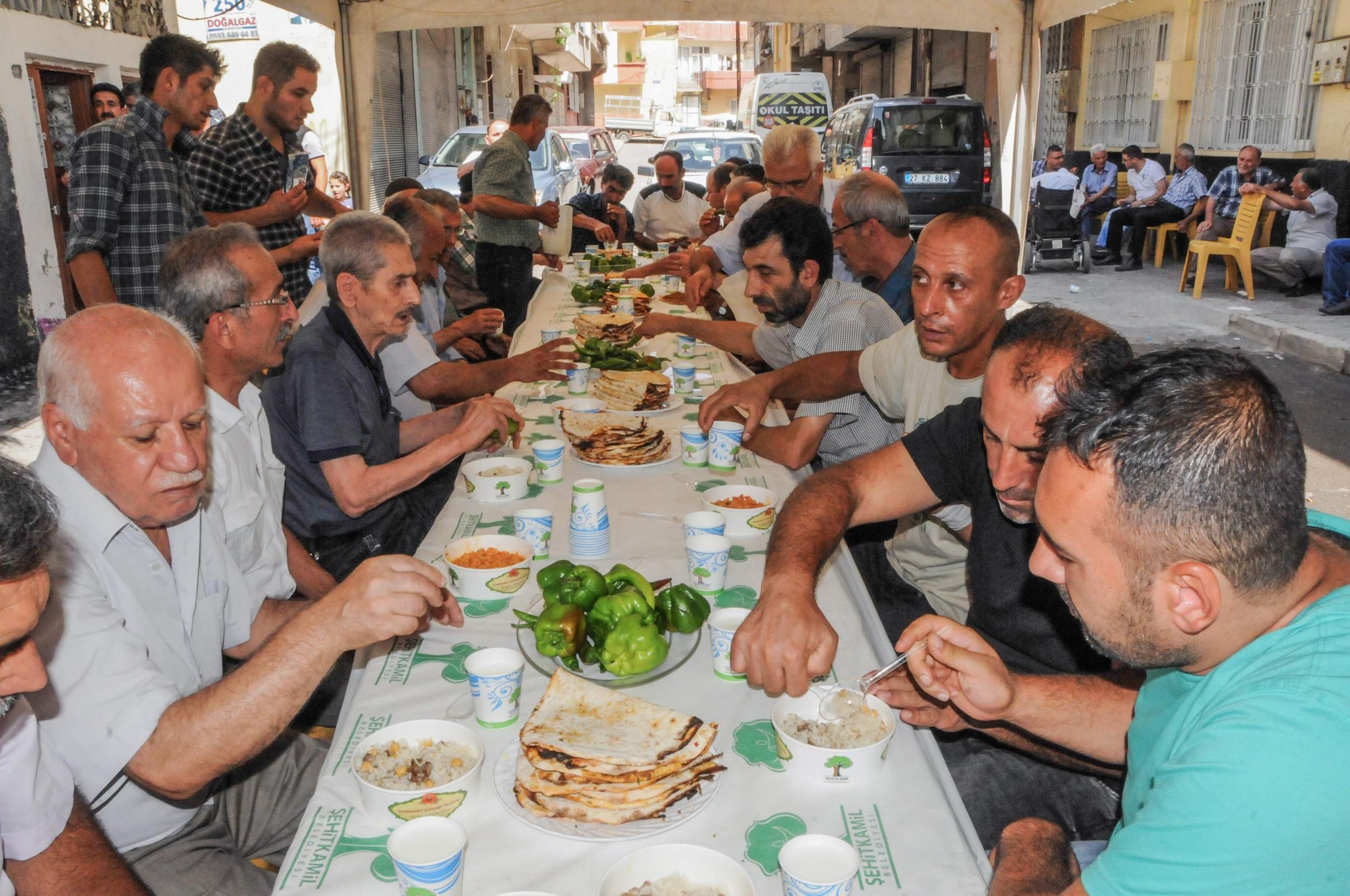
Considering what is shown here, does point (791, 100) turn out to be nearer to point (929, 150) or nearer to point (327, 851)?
point (929, 150)

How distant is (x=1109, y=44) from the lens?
16.8m

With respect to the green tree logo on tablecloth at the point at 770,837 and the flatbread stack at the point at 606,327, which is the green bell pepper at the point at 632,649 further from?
the flatbread stack at the point at 606,327

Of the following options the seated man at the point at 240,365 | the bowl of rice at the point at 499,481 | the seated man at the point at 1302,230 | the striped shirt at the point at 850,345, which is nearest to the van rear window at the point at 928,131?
the seated man at the point at 1302,230

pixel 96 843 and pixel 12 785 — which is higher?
pixel 12 785

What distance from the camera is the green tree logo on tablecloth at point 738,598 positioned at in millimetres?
2148

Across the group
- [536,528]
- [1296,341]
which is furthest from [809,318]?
[1296,341]

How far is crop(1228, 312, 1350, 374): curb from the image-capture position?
814 cm

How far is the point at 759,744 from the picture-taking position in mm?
1614

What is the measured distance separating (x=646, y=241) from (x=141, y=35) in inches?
191

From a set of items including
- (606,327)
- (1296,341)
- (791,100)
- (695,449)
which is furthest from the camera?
(791,100)

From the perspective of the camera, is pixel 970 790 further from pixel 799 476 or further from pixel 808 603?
pixel 799 476

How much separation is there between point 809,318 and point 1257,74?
12489mm

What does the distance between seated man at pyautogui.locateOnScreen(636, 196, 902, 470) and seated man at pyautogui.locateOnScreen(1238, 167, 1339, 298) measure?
9.26m

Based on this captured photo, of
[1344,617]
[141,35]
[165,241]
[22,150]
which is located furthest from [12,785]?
[141,35]
